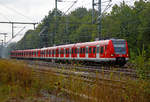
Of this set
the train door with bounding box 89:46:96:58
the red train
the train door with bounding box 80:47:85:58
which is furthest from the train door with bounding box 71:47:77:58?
A: the train door with bounding box 89:46:96:58

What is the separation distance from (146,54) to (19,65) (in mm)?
5973

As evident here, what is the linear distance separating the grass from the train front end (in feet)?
37.8

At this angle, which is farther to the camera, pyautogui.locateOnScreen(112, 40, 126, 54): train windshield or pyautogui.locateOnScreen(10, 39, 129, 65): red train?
pyautogui.locateOnScreen(112, 40, 126, 54): train windshield

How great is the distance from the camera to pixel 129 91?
6.37 meters

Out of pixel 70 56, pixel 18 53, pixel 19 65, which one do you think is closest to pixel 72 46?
pixel 70 56

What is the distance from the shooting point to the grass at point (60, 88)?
20.6ft

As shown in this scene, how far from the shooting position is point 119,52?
22.1 m

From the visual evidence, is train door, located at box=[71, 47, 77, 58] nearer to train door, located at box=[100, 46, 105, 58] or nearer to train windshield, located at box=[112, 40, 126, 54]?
train door, located at box=[100, 46, 105, 58]

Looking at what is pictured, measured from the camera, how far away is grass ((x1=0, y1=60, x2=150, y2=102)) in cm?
627

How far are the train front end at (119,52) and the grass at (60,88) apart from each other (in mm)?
11525

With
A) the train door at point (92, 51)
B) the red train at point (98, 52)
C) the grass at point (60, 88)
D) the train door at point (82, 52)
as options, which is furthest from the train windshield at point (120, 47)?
the grass at point (60, 88)

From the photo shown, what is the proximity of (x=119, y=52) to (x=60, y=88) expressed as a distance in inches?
552

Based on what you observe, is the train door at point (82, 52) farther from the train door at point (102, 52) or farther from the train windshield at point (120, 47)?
the train windshield at point (120, 47)

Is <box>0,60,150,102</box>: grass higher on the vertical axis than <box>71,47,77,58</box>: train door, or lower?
→ lower
